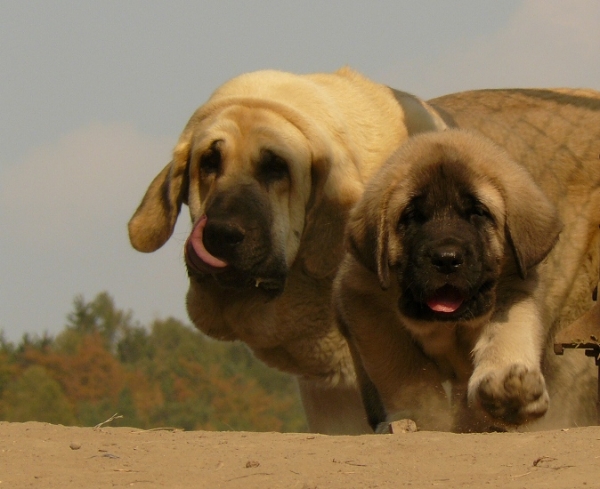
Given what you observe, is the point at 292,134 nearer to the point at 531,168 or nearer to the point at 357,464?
the point at 531,168

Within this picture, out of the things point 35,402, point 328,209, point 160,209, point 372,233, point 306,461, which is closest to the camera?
point 306,461

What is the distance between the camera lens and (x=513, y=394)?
5066 millimetres

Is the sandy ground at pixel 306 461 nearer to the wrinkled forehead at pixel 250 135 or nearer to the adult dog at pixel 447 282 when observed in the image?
the adult dog at pixel 447 282

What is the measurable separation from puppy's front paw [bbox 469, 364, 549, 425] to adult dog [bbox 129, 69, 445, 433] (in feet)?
6.27

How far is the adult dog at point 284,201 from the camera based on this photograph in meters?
6.86

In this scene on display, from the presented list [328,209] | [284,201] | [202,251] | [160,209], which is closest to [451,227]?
[202,251]

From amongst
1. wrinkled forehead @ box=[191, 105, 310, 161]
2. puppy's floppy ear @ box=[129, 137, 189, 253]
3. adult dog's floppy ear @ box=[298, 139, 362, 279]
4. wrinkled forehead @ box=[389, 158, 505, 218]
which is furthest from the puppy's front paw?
puppy's floppy ear @ box=[129, 137, 189, 253]

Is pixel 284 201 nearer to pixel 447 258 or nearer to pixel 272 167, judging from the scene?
pixel 272 167

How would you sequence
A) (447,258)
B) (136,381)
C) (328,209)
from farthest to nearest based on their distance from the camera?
(136,381)
(328,209)
(447,258)

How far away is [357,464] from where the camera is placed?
14.0 feet

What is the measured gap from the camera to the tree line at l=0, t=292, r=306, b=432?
4747 cm

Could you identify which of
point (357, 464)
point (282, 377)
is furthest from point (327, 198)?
point (282, 377)

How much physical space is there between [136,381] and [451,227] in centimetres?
5026

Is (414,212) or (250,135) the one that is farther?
(250,135)
